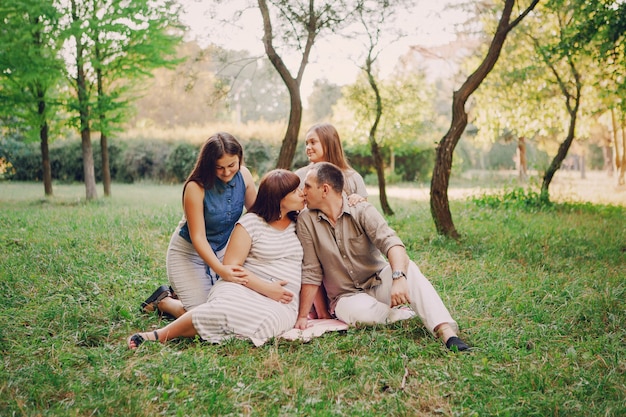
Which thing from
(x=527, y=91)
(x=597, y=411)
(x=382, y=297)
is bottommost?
(x=597, y=411)

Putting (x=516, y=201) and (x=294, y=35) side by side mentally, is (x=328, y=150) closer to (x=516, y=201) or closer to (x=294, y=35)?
(x=294, y=35)

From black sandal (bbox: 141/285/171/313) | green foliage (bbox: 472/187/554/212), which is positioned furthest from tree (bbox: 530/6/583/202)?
black sandal (bbox: 141/285/171/313)

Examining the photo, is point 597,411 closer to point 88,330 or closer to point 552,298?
point 552,298

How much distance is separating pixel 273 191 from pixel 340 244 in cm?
66

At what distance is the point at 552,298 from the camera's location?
15.8 feet

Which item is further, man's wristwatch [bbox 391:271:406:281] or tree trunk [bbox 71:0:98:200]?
tree trunk [bbox 71:0:98:200]

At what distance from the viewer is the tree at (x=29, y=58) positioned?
36.3ft

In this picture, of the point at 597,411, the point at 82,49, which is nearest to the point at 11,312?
the point at 597,411

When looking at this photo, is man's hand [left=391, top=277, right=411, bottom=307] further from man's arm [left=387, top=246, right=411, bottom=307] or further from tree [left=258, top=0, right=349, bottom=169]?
tree [left=258, top=0, right=349, bottom=169]

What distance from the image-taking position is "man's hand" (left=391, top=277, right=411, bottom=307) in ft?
12.1

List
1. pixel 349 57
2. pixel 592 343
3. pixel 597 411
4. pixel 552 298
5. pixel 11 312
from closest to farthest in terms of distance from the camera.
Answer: pixel 597 411 < pixel 592 343 < pixel 11 312 < pixel 552 298 < pixel 349 57

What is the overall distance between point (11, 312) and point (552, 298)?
15.1ft

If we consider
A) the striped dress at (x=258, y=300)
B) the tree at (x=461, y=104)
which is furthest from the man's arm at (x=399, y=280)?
the tree at (x=461, y=104)

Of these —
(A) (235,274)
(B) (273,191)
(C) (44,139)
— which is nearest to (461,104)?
(B) (273,191)
